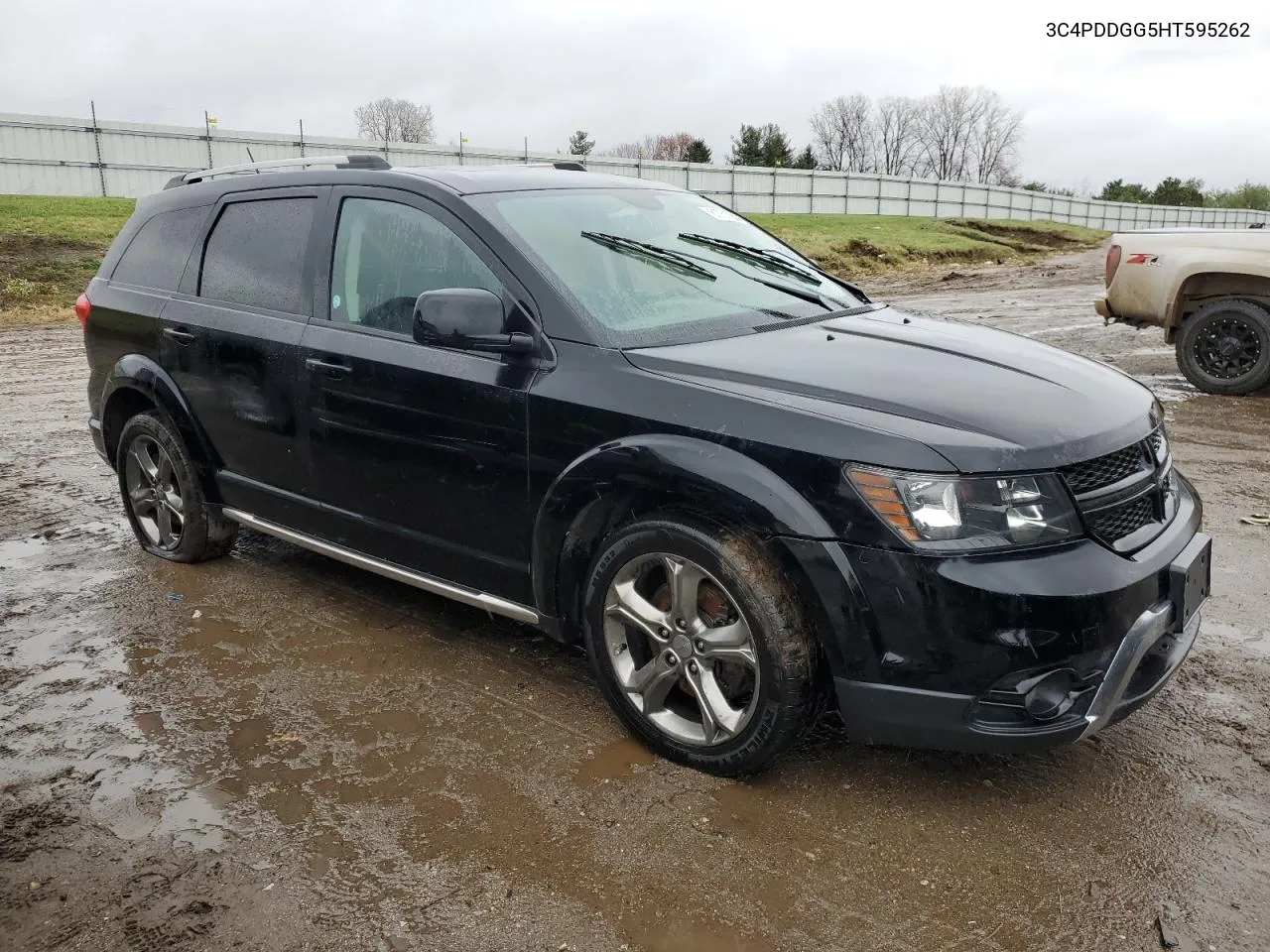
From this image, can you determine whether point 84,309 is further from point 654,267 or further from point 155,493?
point 654,267

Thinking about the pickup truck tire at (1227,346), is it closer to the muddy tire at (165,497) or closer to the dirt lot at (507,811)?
the dirt lot at (507,811)

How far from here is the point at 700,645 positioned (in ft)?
10.3

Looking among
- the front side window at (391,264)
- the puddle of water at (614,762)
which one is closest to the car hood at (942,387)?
the front side window at (391,264)

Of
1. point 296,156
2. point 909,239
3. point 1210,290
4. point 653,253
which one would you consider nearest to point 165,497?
point 653,253

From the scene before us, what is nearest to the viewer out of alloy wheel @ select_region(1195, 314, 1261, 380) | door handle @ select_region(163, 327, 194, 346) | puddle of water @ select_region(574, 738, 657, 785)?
puddle of water @ select_region(574, 738, 657, 785)

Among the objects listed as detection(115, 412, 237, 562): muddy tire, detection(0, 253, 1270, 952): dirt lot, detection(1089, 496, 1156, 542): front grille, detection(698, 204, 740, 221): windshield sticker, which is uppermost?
detection(698, 204, 740, 221): windshield sticker

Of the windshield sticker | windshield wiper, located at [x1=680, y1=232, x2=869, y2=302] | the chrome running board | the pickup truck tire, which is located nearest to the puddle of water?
the chrome running board

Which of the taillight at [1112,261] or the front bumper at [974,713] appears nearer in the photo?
the front bumper at [974,713]

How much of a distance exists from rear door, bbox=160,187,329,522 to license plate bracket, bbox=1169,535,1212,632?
3.13 metres

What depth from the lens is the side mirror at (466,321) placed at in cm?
337

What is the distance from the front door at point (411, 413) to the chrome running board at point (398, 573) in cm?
3

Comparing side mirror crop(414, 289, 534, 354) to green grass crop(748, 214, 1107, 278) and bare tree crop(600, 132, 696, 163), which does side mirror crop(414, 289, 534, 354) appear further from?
bare tree crop(600, 132, 696, 163)

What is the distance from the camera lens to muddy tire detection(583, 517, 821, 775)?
2.95 m

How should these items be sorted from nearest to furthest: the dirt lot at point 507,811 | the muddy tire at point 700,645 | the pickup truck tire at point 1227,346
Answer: the dirt lot at point 507,811 < the muddy tire at point 700,645 < the pickup truck tire at point 1227,346
